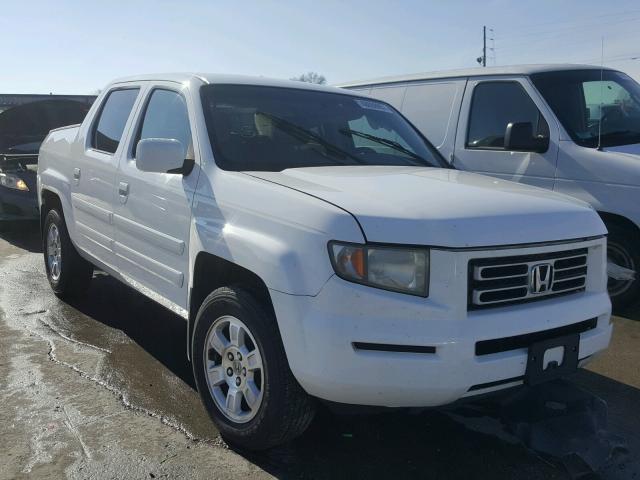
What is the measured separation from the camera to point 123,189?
416cm

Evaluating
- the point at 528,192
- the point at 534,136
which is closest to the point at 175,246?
the point at 528,192

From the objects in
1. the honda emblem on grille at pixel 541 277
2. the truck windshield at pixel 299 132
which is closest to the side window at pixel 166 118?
the truck windshield at pixel 299 132

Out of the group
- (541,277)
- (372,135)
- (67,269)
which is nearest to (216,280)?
(372,135)

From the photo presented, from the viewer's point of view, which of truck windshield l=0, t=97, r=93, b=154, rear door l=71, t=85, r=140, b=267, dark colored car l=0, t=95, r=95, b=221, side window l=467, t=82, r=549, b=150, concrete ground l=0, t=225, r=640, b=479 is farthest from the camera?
truck windshield l=0, t=97, r=93, b=154

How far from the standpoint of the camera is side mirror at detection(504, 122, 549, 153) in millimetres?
5234

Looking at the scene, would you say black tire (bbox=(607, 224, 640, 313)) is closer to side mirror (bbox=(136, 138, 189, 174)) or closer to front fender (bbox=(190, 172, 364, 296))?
front fender (bbox=(190, 172, 364, 296))

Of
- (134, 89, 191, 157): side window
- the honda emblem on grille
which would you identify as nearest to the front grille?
the honda emblem on grille

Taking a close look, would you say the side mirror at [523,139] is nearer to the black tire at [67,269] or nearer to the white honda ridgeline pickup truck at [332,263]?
the white honda ridgeline pickup truck at [332,263]

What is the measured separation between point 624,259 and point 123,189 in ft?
13.0

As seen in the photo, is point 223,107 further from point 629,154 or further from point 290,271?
point 629,154

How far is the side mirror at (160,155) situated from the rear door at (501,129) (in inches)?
130

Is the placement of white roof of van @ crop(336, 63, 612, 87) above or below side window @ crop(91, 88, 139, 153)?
above

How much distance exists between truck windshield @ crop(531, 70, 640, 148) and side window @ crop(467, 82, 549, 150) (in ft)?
0.55

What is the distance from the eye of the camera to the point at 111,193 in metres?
4.38
